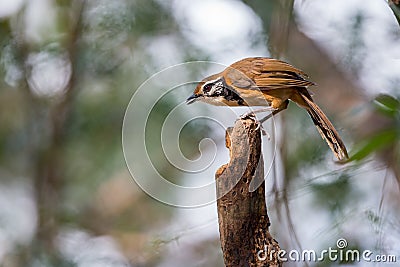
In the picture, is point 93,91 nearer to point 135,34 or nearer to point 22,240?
point 135,34

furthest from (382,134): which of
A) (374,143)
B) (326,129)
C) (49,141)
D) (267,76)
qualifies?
(49,141)

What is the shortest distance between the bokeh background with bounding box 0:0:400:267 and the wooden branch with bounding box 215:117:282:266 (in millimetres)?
379

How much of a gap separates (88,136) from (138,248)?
458 mm

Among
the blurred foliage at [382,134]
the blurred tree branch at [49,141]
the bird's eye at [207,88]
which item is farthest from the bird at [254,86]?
the blurred tree branch at [49,141]

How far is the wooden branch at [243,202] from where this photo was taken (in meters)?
0.89

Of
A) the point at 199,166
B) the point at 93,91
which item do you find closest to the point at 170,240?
the point at 199,166

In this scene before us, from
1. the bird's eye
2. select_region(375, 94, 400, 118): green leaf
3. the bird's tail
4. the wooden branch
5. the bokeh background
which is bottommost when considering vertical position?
the wooden branch

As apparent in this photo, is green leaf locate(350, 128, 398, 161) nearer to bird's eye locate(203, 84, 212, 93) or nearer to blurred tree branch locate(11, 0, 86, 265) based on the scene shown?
A: bird's eye locate(203, 84, 212, 93)

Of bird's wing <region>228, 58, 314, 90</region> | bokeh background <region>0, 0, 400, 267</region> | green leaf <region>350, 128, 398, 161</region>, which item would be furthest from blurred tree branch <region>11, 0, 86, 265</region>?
bird's wing <region>228, 58, 314, 90</region>

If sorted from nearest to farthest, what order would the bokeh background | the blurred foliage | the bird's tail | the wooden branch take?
1. the wooden branch
2. the bird's tail
3. the blurred foliage
4. the bokeh background

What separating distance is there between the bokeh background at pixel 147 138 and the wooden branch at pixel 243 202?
379 mm

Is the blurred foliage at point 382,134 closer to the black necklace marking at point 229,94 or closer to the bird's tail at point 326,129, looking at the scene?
the bird's tail at point 326,129

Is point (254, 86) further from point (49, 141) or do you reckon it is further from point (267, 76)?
point (49, 141)

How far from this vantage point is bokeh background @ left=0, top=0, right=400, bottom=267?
159cm
